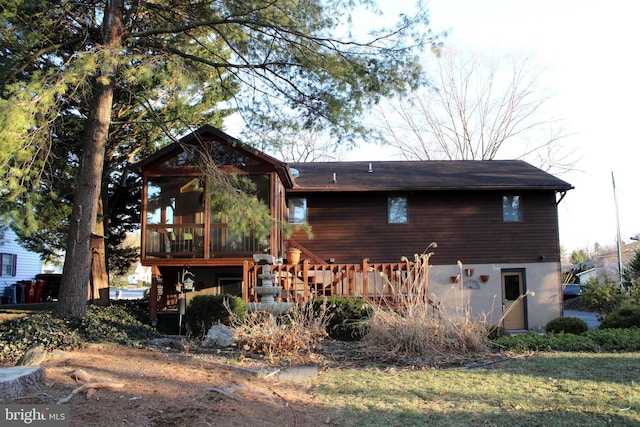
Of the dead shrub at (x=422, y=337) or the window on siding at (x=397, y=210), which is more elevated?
the window on siding at (x=397, y=210)

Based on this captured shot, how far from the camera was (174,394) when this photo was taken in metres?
5.16

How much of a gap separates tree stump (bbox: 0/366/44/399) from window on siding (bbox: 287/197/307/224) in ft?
38.9

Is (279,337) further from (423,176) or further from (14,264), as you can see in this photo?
(14,264)

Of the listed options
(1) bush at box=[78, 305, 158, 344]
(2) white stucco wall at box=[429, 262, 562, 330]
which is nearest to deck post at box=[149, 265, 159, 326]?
(1) bush at box=[78, 305, 158, 344]

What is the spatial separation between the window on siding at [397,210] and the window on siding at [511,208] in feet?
10.3

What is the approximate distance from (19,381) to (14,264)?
22.8 meters

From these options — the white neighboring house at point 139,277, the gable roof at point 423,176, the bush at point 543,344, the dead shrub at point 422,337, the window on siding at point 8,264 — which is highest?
the gable roof at point 423,176

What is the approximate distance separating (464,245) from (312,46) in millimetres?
9059

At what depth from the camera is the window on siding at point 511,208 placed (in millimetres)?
16703

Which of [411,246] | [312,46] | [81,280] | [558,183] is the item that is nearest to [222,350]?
[81,280]

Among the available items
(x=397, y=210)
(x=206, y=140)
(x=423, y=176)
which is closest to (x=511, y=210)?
(x=423, y=176)

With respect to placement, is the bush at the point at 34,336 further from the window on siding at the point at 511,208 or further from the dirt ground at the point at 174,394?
the window on siding at the point at 511,208

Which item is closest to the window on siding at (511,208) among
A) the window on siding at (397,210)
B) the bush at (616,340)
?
the window on siding at (397,210)

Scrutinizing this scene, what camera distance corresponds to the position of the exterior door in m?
16.3
